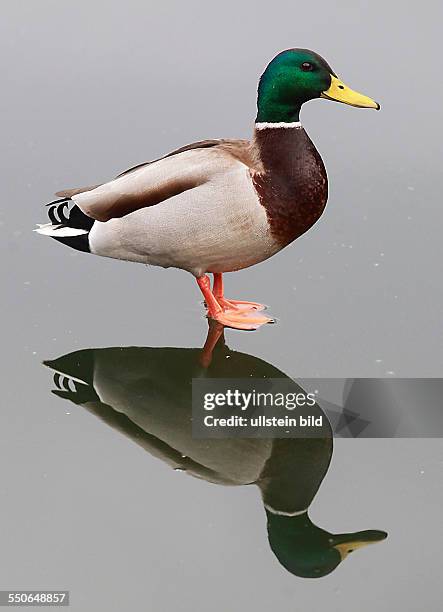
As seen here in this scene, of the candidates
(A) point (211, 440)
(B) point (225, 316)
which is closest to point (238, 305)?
(B) point (225, 316)

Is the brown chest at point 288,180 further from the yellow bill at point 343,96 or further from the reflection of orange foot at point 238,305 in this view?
the reflection of orange foot at point 238,305

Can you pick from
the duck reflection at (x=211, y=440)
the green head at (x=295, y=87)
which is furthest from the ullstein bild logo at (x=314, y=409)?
the green head at (x=295, y=87)

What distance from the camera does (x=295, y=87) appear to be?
495cm

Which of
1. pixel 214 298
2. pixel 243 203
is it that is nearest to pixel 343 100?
pixel 243 203

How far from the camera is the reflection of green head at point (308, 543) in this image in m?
3.70

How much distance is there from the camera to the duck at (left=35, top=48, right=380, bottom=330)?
4945mm

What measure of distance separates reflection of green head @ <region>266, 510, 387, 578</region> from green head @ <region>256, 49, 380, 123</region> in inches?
71.9

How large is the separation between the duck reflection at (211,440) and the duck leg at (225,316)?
5 centimetres

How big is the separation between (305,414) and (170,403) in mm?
519

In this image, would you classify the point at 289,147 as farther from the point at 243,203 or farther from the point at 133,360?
the point at 133,360

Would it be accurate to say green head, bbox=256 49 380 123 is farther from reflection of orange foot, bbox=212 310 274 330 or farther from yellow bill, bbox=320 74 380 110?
reflection of orange foot, bbox=212 310 274 330

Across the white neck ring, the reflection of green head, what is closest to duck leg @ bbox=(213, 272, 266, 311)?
the white neck ring

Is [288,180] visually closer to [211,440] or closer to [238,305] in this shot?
[238,305]

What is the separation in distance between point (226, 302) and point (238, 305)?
0.18ft
